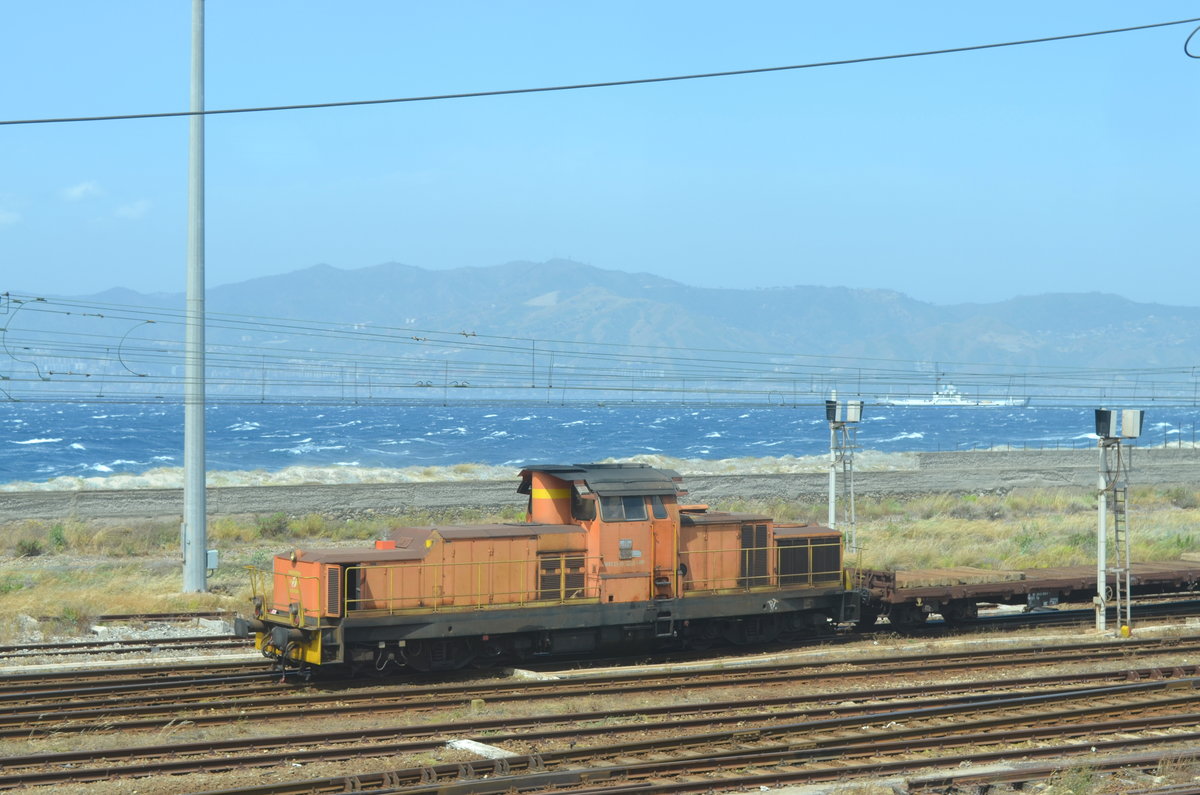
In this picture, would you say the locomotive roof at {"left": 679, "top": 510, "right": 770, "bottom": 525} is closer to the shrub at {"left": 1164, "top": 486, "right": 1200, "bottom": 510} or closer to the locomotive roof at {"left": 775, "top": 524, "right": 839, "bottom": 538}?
the locomotive roof at {"left": 775, "top": 524, "right": 839, "bottom": 538}

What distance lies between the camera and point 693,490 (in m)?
51.4

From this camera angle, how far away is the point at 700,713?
15156 millimetres

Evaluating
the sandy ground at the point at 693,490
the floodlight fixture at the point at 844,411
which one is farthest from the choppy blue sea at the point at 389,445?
the floodlight fixture at the point at 844,411

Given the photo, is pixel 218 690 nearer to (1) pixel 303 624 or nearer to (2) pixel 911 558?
(1) pixel 303 624

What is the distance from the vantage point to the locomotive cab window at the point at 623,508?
18531 millimetres

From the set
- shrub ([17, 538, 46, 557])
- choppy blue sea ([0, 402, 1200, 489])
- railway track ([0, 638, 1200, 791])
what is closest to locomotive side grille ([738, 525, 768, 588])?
railway track ([0, 638, 1200, 791])

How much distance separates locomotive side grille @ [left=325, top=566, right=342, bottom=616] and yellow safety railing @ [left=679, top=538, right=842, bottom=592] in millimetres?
5673

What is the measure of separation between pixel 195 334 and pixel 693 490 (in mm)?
29717

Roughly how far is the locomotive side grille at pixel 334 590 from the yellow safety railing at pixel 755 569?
5.67m

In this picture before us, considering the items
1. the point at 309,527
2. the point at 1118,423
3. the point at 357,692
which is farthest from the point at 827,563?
the point at 309,527

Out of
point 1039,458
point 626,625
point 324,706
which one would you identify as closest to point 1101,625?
point 626,625

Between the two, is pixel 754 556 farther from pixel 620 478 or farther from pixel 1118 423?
pixel 1118 423

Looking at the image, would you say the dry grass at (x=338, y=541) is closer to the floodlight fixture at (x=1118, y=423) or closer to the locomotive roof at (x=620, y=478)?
the floodlight fixture at (x=1118, y=423)

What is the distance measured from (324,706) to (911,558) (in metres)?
20.3
